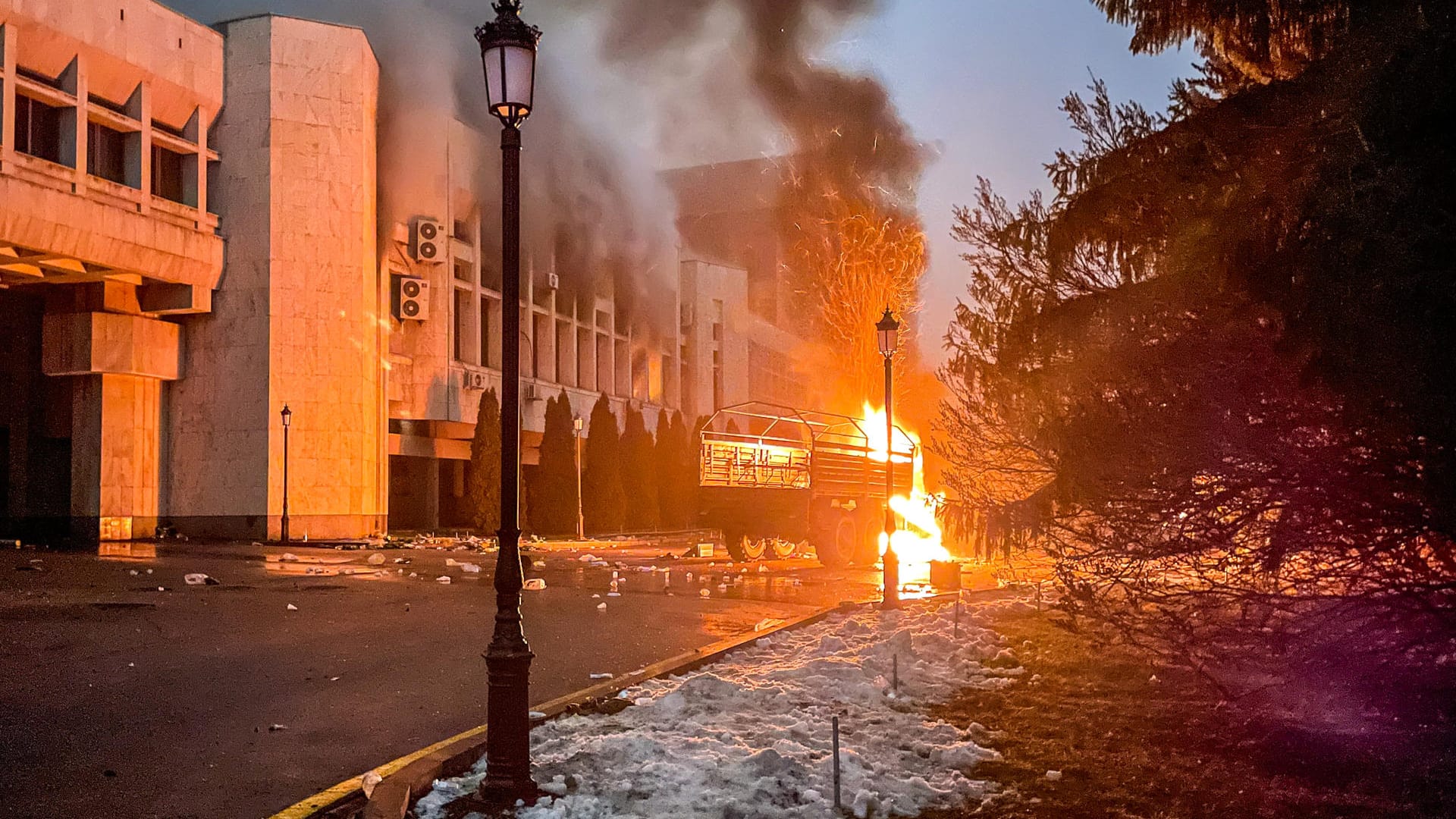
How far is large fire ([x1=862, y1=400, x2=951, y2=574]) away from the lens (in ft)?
89.0

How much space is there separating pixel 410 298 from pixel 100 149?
9439 millimetres

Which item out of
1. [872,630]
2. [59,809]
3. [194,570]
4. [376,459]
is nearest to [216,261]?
[376,459]

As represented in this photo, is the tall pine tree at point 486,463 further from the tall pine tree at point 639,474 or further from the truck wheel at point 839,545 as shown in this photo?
the truck wheel at point 839,545

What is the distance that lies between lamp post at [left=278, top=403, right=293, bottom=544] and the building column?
13.0ft

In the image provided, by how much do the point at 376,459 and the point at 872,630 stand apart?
2465cm

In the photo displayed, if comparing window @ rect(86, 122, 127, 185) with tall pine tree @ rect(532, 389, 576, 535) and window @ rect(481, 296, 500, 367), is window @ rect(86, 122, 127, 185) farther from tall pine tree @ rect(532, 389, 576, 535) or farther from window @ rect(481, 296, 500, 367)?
tall pine tree @ rect(532, 389, 576, 535)

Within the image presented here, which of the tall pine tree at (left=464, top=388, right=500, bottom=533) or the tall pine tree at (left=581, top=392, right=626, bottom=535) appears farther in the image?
the tall pine tree at (left=581, top=392, right=626, bottom=535)

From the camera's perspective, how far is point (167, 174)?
103 ft

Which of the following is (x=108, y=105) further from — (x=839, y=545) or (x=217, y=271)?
(x=839, y=545)

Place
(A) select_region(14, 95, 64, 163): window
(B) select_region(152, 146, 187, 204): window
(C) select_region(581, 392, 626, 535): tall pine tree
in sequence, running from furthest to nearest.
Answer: (C) select_region(581, 392, 626, 535): tall pine tree < (B) select_region(152, 146, 187, 204): window < (A) select_region(14, 95, 64, 163): window

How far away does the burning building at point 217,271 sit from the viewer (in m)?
27.7

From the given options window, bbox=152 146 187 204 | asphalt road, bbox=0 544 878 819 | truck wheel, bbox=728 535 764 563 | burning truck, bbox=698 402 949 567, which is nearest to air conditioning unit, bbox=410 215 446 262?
window, bbox=152 146 187 204

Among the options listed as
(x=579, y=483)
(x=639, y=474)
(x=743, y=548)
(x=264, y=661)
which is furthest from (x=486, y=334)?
(x=264, y=661)

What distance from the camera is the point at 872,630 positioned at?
12750 millimetres
